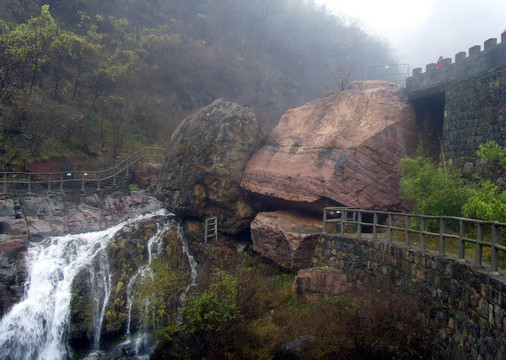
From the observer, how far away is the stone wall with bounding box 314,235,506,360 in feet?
19.9

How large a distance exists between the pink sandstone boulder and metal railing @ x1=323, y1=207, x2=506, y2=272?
4.28 feet

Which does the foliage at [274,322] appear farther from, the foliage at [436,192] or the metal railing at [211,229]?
the metal railing at [211,229]

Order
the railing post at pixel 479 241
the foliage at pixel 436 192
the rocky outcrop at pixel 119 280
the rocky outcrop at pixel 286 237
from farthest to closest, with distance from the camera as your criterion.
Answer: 1. the rocky outcrop at pixel 286 237
2. the rocky outcrop at pixel 119 280
3. the foliage at pixel 436 192
4. the railing post at pixel 479 241

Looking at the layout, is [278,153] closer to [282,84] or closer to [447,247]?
[447,247]

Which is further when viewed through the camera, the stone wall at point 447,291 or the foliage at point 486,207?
the foliage at point 486,207

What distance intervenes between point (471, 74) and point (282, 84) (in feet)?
87.7

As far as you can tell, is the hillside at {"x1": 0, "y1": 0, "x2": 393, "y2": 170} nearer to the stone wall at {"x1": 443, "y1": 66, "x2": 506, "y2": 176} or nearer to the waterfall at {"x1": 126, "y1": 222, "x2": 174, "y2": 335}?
the waterfall at {"x1": 126, "y1": 222, "x2": 174, "y2": 335}

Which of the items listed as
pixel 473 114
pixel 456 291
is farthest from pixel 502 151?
pixel 456 291

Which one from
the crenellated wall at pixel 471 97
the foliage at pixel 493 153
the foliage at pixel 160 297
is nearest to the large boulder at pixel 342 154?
the crenellated wall at pixel 471 97

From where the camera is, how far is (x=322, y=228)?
13.1m

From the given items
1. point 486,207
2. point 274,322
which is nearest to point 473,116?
point 486,207

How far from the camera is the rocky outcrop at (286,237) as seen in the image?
12.6 metres

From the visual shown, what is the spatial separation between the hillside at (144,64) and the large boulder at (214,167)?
27.2 feet

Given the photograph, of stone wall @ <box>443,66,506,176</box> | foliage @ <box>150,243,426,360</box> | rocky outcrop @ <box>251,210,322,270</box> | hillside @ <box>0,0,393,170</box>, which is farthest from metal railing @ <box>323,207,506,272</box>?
hillside @ <box>0,0,393,170</box>
